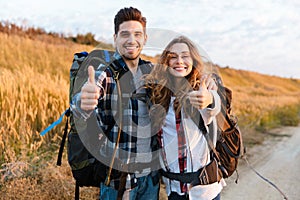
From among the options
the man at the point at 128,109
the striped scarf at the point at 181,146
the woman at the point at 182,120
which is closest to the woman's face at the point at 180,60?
the woman at the point at 182,120

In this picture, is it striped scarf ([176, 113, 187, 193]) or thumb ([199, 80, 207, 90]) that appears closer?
thumb ([199, 80, 207, 90])

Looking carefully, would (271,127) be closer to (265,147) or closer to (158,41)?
(265,147)

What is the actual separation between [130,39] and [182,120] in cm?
65

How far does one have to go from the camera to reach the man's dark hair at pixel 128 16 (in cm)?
223

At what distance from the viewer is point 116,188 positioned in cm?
229

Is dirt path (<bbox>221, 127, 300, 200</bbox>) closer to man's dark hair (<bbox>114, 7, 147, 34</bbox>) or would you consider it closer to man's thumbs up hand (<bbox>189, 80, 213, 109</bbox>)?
man's thumbs up hand (<bbox>189, 80, 213, 109</bbox>)

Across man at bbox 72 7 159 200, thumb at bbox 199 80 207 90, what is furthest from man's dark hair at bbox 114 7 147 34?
thumb at bbox 199 80 207 90

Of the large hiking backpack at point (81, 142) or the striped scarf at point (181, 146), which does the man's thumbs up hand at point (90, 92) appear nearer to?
the large hiking backpack at point (81, 142)

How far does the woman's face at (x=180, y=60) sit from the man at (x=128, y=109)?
0.20m

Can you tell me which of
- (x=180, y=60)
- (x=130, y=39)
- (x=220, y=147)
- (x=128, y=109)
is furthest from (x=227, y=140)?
(x=130, y=39)

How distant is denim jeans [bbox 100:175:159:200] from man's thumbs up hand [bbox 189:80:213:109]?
0.67m

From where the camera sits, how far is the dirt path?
465 centimetres

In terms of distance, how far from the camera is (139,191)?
238 centimetres

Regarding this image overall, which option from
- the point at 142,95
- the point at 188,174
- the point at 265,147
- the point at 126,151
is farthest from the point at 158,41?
the point at 265,147
